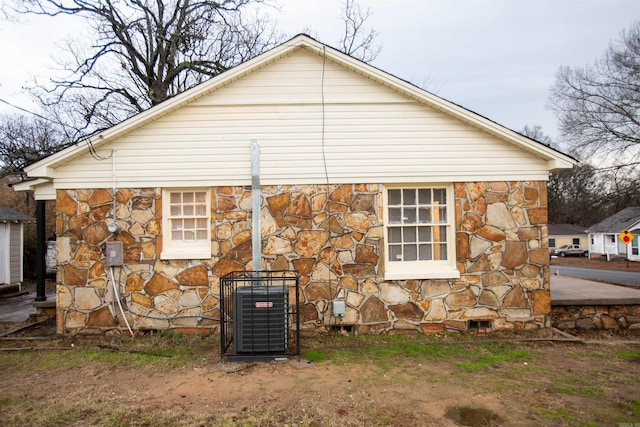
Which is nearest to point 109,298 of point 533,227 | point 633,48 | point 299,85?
point 299,85

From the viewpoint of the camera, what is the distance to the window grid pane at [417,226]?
7.76 metres

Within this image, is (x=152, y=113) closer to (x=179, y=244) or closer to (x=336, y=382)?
(x=179, y=244)

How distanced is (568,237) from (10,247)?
183 feet

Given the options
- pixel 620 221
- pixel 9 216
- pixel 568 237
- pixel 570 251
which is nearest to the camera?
pixel 9 216

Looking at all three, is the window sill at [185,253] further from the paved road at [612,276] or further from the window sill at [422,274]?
the paved road at [612,276]

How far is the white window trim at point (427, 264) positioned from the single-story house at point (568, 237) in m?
50.9

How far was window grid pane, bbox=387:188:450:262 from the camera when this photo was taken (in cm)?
776

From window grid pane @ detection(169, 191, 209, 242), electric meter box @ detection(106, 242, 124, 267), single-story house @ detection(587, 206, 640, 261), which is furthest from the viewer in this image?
single-story house @ detection(587, 206, 640, 261)

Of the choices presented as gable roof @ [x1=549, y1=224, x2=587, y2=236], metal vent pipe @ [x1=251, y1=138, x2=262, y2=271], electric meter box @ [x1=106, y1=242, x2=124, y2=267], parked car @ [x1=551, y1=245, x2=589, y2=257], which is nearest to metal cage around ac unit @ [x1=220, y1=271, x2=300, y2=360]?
metal vent pipe @ [x1=251, y1=138, x2=262, y2=271]

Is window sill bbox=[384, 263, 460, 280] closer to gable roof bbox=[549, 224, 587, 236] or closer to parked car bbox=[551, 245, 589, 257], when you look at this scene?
parked car bbox=[551, 245, 589, 257]

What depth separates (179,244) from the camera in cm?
765

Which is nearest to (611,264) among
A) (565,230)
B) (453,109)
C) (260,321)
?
(565,230)

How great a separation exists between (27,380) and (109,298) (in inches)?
79.0

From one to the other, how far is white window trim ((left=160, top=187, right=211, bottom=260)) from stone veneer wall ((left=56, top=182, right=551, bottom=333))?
11 cm
